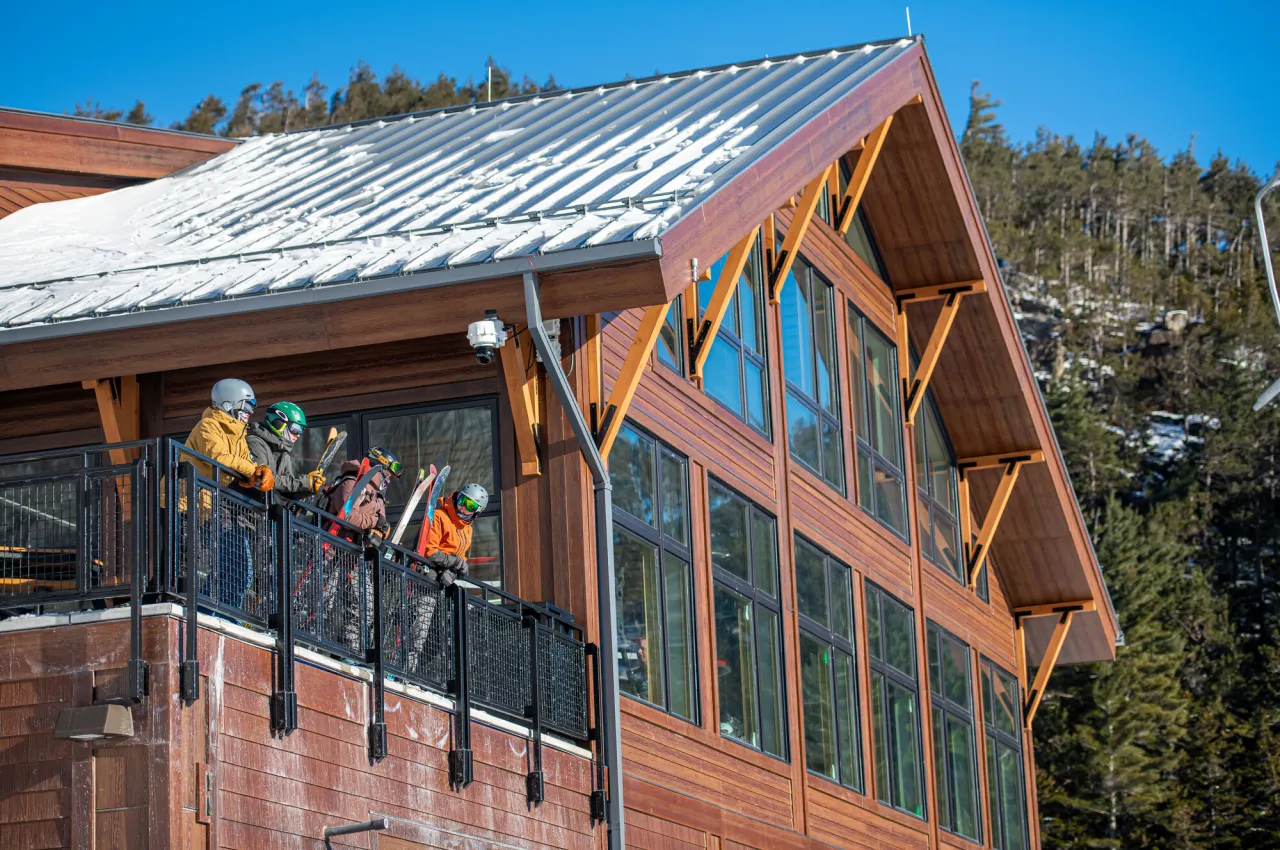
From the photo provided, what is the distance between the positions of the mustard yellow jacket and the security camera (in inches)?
79.3

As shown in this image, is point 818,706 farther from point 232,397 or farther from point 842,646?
point 232,397

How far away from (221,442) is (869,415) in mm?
11528

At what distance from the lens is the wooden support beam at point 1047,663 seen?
991 inches

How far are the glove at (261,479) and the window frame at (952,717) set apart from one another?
39.6ft

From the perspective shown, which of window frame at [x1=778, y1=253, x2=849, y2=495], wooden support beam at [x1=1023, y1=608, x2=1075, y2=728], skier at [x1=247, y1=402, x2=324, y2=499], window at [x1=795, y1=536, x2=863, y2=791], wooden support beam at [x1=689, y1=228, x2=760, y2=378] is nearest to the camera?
skier at [x1=247, y1=402, x2=324, y2=499]

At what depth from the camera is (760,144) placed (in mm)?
14828

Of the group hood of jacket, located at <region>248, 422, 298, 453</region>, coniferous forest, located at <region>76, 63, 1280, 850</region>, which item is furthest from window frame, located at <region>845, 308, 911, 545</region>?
coniferous forest, located at <region>76, 63, 1280, 850</region>

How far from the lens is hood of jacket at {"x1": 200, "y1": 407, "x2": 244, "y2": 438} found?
34.5 feet

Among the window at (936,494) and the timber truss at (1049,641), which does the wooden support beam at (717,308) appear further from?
the timber truss at (1049,641)

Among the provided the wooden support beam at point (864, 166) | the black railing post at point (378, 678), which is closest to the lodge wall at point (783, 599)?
the wooden support beam at point (864, 166)

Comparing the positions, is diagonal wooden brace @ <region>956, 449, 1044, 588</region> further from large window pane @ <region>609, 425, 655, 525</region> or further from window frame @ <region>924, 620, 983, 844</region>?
large window pane @ <region>609, 425, 655, 525</region>

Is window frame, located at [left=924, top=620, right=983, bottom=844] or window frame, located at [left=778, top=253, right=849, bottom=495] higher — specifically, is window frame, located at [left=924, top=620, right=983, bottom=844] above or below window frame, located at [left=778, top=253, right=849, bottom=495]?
below

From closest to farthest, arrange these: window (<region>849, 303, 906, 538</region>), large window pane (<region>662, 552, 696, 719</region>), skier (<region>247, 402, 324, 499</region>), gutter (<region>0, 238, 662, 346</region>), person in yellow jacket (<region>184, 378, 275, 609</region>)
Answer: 1. person in yellow jacket (<region>184, 378, 275, 609</region>)
2. skier (<region>247, 402, 324, 499</region>)
3. gutter (<region>0, 238, 662, 346</region>)
4. large window pane (<region>662, 552, 696, 719</region>)
5. window (<region>849, 303, 906, 538</region>)

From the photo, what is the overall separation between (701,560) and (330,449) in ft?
14.0
